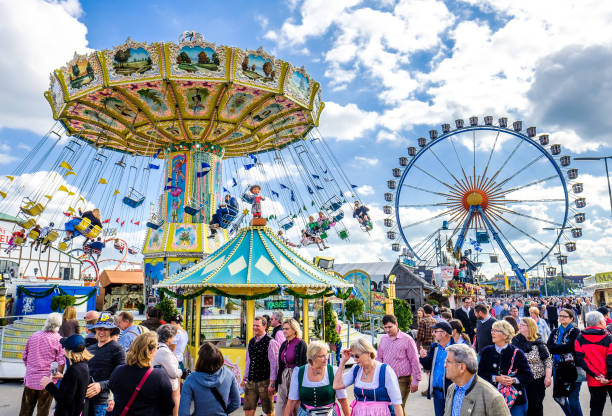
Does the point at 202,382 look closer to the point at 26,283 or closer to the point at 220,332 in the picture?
the point at 220,332

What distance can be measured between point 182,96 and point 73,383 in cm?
1459

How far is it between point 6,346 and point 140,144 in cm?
1258

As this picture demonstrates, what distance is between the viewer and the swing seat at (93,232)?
50.7 ft

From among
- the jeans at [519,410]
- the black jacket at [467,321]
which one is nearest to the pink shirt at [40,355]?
the jeans at [519,410]

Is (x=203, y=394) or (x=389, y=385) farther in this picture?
(x=389, y=385)

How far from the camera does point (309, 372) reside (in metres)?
3.92

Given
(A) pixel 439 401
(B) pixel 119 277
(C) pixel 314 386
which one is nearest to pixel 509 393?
(A) pixel 439 401

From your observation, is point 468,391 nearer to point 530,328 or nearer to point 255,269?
point 530,328

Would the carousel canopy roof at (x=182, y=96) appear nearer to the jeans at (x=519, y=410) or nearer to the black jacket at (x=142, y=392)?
the black jacket at (x=142, y=392)

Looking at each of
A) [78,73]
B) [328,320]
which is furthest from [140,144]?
[328,320]

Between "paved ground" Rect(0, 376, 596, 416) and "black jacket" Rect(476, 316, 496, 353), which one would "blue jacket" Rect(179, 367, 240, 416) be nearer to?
"paved ground" Rect(0, 376, 596, 416)

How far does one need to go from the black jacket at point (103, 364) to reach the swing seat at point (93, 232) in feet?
41.0

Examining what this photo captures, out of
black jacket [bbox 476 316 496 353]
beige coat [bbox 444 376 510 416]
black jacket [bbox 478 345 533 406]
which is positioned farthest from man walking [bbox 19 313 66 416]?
black jacket [bbox 476 316 496 353]

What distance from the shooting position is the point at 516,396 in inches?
172
